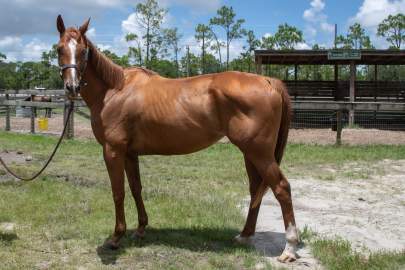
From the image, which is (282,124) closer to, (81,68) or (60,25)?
(81,68)

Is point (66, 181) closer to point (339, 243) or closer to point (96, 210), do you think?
point (96, 210)

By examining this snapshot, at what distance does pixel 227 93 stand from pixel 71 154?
6018 millimetres

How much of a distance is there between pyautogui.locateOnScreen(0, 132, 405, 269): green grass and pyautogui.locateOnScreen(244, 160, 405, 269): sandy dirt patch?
0.34 meters

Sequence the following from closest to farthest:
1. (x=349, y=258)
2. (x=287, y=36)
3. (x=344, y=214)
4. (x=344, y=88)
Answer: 1. (x=349, y=258)
2. (x=344, y=214)
3. (x=344, y=88)
4. (x=287, y=36)

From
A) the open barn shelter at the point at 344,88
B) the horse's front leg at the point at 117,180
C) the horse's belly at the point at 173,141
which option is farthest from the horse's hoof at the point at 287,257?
the open barn shelter at the point at 344,88

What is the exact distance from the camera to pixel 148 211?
512 centimetres

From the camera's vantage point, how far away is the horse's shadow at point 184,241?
396 centimetres

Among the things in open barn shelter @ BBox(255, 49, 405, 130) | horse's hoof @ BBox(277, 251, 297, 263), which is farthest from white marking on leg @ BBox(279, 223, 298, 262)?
open barn shelter @ BBox(255, 49, 405, 130)

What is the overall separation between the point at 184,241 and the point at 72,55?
195cm

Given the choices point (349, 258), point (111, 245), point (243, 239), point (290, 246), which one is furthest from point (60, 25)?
point (349, 258)

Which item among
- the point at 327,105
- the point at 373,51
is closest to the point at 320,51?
the point at 373,51

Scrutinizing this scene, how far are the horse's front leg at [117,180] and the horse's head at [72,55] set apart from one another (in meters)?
0.64

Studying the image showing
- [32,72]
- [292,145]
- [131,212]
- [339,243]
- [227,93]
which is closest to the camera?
[227,93]

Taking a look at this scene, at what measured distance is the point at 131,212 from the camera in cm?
507
